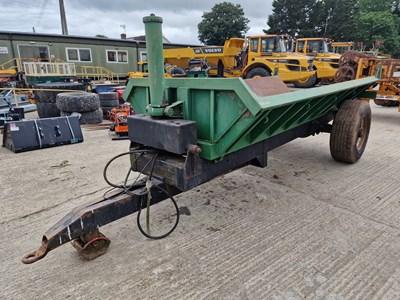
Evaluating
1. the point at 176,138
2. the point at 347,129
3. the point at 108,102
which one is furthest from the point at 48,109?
the point at 347,129

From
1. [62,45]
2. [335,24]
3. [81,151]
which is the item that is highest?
[335,24]

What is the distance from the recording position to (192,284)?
6.48ft

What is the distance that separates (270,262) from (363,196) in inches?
67.4

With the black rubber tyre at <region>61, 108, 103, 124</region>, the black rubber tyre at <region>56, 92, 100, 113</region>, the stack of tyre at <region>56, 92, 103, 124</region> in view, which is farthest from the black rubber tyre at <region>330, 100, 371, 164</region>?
the black rubber tyre at <region>61, 108, 103, 124</region>

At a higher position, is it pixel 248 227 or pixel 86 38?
pixel 86 38

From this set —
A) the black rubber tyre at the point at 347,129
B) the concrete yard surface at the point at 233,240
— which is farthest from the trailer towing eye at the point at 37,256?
the black rubber tyre at the point at 347,129

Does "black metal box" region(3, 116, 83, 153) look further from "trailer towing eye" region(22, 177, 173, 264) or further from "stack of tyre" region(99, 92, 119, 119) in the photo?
"trailer towing eye" region(22, 177, 173, 264)

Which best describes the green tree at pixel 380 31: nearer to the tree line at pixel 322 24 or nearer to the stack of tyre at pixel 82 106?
the tree line at pixel 322 24

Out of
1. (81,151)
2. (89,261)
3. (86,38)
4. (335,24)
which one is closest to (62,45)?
(86,38)

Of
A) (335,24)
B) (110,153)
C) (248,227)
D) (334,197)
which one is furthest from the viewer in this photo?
(335,24)

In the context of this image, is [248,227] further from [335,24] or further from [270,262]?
[335,24]

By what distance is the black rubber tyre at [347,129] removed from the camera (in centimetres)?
388

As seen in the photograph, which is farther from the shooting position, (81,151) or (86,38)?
(86,38)

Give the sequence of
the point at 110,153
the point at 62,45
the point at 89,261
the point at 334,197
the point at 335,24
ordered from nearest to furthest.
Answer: the point at 89,261 → the point at 334,197 → the point at 110,153 → the point at 62,45 → the point at 335,24
